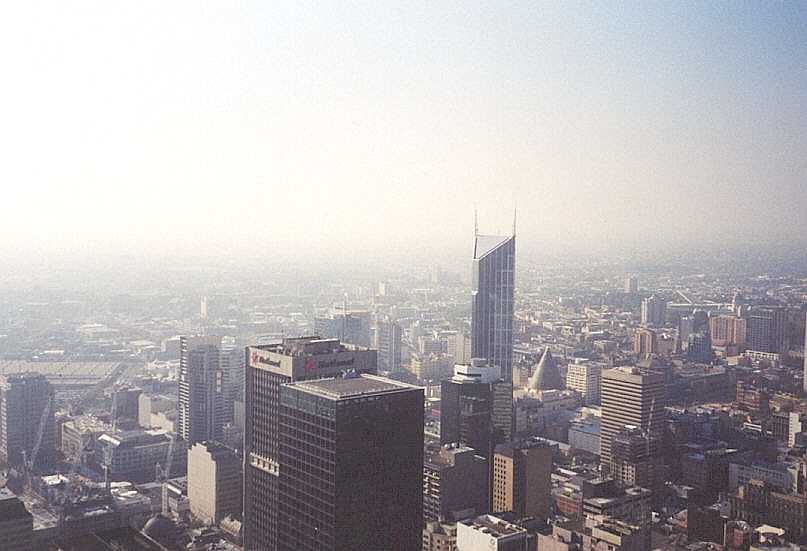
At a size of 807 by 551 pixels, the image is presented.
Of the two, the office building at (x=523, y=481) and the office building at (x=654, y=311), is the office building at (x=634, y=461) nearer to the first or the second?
the office building at (x=523, y=481)

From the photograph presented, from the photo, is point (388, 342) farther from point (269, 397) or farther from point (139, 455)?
point (269, 397)

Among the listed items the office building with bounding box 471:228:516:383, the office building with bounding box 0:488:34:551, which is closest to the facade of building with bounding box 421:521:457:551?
the office building with bounding box 0:488:34:551

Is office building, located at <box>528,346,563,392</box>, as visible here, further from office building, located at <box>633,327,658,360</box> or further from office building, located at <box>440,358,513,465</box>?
office building, located at <box>440,358,513,465</box>

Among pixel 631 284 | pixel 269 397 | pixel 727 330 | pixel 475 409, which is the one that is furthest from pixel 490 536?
pixel 727 330

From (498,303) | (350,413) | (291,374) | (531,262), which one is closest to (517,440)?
(531,262)

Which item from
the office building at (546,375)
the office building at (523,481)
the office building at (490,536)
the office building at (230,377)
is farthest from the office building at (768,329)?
the office building at (230,377)
